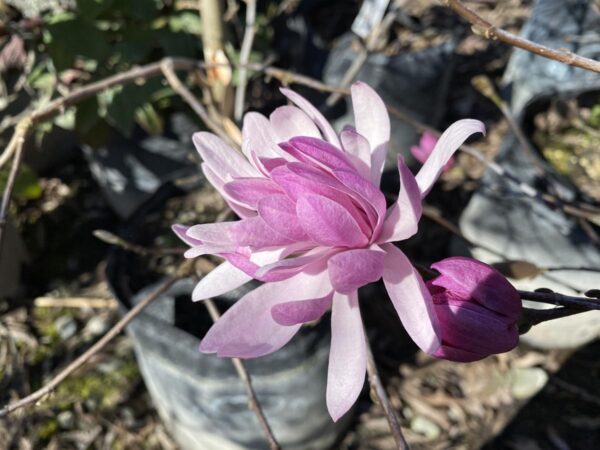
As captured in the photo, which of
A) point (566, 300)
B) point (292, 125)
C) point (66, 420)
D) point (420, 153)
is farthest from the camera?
point (66, 420)

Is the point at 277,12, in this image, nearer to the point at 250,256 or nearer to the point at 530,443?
the point at 530,443

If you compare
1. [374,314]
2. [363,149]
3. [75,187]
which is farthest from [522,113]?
[75,187]

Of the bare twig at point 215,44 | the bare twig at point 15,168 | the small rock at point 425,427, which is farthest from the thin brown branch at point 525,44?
the small rock at point 425,427


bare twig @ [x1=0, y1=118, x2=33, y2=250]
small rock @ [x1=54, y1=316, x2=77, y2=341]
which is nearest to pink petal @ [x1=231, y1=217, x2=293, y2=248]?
bare twig @ [x1=0, y1=118, x2=33, y2=250]

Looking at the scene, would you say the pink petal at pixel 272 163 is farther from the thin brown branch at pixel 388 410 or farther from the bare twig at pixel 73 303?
the bare twig at pixel 73 303

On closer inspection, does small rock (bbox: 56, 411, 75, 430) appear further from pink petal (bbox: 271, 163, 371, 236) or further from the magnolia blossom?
pink petal (bbox: 271, 163, 371, 236)

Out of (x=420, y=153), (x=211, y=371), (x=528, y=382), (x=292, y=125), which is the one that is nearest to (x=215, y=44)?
(x=420, y=153)

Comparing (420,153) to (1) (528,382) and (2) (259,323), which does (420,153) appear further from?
(1) (528,382)

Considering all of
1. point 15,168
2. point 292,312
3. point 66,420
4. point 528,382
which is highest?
point 292,312
